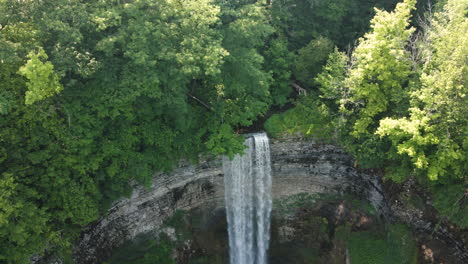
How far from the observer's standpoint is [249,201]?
22.3m

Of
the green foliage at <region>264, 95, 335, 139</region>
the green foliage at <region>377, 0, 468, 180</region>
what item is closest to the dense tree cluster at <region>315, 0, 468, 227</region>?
the green foliage at <region>377, 0, 468, 180</region>

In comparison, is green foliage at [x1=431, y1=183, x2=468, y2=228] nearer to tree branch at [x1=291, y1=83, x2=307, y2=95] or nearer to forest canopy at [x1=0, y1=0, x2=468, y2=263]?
forest canopy at [x1=0, y1=0, x2=468, y2=263]

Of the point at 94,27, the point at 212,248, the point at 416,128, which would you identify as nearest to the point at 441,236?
the point at 416,128

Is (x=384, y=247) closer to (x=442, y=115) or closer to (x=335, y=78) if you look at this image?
(x=442, y=115)

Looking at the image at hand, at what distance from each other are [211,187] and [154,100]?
7462mm

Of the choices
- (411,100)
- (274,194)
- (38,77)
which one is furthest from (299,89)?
(38,77)

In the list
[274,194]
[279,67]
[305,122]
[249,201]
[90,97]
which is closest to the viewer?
[90,97]

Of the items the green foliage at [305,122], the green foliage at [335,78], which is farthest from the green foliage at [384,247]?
the green foliage at [335,78]

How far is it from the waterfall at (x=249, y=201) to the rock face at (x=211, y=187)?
27.1 inches

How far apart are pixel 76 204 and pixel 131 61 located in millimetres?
7000

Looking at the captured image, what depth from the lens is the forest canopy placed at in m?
14.2

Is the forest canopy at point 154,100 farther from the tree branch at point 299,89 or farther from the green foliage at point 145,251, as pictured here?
the green foliage at point 145,251

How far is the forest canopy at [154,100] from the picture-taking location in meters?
14.2

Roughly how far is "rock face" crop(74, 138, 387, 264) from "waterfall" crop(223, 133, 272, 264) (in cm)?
69
